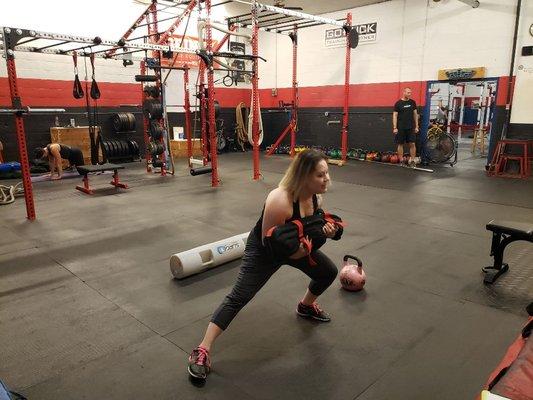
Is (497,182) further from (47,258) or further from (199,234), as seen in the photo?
(47,258)

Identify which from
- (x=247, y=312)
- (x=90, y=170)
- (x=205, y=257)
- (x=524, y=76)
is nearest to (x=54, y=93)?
(x=90, y=170)

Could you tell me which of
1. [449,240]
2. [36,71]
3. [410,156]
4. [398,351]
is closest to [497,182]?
[410,156]

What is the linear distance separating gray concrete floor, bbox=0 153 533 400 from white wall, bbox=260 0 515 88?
4806 mm

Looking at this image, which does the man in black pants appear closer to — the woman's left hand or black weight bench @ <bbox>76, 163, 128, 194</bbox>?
black weight bench @ <bbox>76, 163, 128, 194</bbox>

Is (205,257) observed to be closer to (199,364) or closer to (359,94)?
(199,364)

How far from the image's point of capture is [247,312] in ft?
8.50

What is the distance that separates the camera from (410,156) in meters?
8.98

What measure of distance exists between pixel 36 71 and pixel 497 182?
9.82 m

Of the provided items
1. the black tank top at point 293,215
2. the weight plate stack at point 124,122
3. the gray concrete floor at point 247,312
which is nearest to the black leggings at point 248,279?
the black tank top at point 293,215

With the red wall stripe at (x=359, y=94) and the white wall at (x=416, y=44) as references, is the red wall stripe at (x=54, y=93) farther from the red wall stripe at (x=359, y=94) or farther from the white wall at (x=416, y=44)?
the white wall at (x=416, y=44)

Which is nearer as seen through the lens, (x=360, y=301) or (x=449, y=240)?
(x=360, y=301)

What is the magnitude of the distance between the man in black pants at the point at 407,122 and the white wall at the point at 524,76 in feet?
6.38

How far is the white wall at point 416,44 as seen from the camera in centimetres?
808

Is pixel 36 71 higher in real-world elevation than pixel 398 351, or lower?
higher
